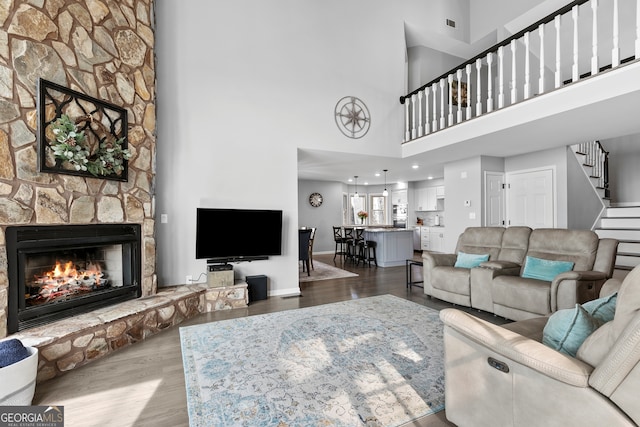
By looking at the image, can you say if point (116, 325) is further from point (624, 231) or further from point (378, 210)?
point (378, 210)

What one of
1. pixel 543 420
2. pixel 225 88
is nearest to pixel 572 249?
pixel 543 420

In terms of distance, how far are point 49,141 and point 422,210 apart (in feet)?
31.7

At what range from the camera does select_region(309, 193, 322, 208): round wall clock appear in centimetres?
998

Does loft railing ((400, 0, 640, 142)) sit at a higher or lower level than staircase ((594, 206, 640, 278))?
higher

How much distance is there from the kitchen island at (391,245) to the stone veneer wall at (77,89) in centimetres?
514

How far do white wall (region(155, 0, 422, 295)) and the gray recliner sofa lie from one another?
2259 millimetres

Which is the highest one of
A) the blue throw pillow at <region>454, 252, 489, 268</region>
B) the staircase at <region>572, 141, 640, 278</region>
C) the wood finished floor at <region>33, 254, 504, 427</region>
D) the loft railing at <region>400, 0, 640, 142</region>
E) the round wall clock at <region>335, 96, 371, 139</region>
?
the loft railing at <region>400, 0, 640, 142</region>

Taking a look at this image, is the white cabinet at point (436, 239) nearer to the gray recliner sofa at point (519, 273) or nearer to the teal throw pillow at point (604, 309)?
the gray recliner sofa at point (519, 273)

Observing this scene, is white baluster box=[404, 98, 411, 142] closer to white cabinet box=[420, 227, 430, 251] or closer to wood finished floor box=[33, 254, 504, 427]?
wood finished floor box=[33, 254, 504, 427]

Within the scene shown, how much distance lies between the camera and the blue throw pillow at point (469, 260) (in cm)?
426

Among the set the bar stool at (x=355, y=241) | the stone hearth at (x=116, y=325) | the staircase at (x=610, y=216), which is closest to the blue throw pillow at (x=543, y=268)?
the staircase at (x=610, y=216)

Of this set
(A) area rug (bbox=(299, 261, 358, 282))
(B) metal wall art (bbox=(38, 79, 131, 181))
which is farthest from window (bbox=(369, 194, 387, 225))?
(B) metal wall art (bbox=(38, 79, 131, 181))

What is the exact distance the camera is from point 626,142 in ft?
22.0

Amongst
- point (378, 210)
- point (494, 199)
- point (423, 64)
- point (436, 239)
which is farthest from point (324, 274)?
point (378, 210)
